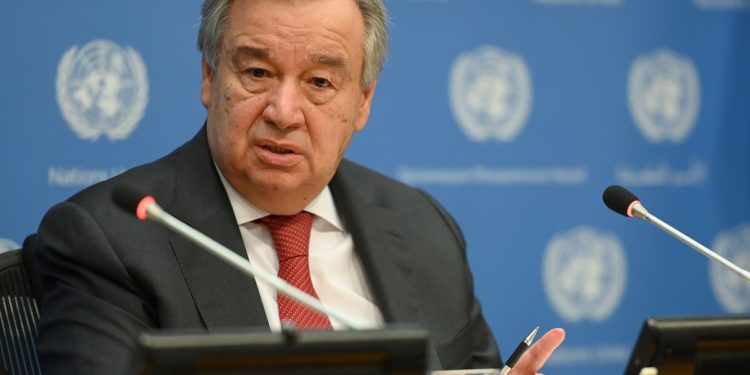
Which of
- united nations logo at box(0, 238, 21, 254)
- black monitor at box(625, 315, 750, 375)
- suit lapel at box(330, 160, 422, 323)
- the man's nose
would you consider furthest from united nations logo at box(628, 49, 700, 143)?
black monitor at box(625, 315, 750, 375)

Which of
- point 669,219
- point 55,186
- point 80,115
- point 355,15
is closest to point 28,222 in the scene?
point 55,186

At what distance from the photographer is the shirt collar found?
2.77 meters

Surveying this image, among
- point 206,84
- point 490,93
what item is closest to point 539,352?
point 206,84

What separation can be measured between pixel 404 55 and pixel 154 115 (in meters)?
0.93

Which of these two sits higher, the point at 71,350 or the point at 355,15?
the point at 355,15

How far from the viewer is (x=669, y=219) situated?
4438mm

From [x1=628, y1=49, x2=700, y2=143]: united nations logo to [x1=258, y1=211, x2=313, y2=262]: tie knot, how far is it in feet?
6.35

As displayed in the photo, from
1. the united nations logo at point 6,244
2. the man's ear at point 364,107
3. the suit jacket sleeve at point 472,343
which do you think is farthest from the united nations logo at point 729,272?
the united nations logo at point 6,244

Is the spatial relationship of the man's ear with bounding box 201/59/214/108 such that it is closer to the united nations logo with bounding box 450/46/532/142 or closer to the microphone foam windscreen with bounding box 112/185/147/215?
→ the microphone foam windscreen with bounding box 112/185/147/215

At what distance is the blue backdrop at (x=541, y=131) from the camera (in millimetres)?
3428

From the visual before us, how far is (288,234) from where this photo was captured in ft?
9.20

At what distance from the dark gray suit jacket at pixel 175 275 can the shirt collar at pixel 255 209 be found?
4cm

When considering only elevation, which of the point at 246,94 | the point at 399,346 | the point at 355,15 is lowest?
the point at 399,346

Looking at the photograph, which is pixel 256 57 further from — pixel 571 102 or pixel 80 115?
pixel 571 102
